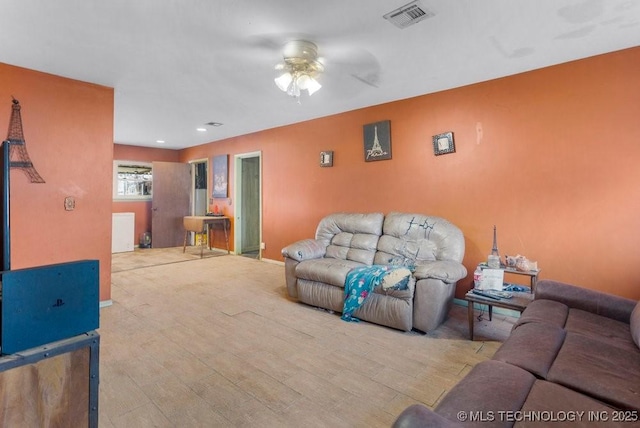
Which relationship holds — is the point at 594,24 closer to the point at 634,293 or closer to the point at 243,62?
the point at 634,293

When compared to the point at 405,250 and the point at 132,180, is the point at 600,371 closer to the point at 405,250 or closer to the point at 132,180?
the point at 405,250

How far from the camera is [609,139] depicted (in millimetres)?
2596

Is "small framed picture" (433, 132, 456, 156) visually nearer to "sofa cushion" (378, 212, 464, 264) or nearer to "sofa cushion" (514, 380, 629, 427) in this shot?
"sofa cushion" (378, 212, 464, 264)

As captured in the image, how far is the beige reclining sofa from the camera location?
264 cm

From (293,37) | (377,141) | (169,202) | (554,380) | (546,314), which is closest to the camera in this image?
(554,380)

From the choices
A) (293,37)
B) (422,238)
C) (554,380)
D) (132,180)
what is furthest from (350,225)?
(132,180)

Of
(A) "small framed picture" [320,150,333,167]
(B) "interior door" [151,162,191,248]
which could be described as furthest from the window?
(A) "small framed picture" [320,150,333,167]

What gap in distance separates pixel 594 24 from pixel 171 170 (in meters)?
7.23

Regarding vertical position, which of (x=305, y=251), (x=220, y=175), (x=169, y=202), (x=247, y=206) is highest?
(x=220, y=175)

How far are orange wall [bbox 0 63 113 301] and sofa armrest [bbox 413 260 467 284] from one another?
10.7ft

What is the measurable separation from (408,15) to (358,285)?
85.9 inches

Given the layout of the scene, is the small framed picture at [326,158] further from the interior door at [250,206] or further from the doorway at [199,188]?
the doorway at [199,188]

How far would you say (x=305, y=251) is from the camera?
11.6ft

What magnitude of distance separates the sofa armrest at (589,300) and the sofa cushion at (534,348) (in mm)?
503
